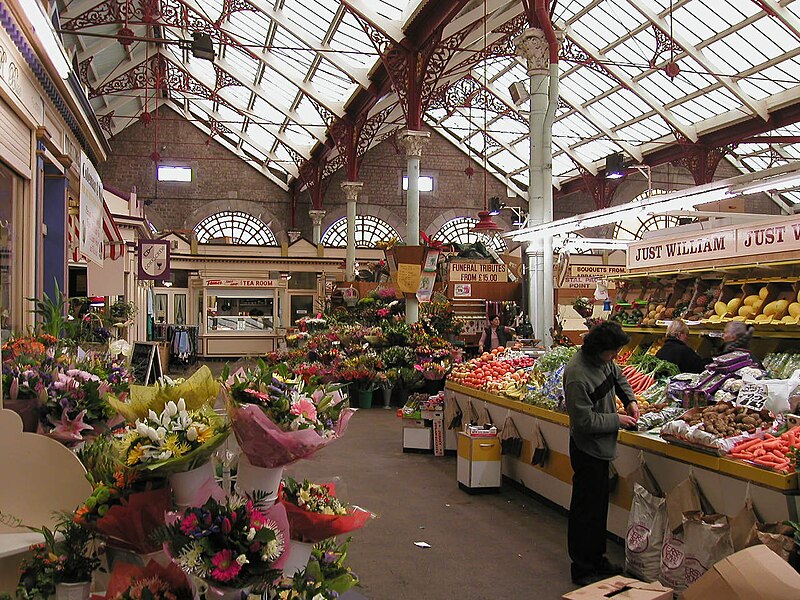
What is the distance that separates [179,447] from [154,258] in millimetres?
13534

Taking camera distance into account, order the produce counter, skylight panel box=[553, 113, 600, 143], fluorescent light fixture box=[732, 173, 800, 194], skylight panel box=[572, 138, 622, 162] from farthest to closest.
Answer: skylight panel box=[572, 138, 622, 162]
skylight panel box=[553, 113, 600, 143]
fluorescent light fixture box=[732, 173, 800, 194]
the produce counter

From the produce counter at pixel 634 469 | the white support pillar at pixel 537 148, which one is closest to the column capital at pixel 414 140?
the white support pillar at pixel 537 148

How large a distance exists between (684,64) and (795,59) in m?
2.31

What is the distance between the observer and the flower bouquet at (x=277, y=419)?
1900mm

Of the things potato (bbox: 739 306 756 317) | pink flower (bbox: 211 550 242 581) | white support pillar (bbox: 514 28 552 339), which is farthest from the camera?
white support pillar (bbox: 514 28 552 339)

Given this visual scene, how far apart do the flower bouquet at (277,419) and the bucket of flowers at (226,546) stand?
15 centimetres

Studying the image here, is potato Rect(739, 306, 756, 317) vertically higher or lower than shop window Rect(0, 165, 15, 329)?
lower

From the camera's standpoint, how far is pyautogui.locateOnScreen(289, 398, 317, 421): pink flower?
1952 millimetres

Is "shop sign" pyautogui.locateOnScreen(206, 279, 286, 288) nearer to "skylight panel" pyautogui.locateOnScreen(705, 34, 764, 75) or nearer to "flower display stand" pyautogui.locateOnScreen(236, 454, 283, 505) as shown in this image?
"skylight panel" pyautogui.locateOnScreen(705, 34, 764, 75)

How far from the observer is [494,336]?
1216 cm

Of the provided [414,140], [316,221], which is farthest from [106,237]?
[316,221]

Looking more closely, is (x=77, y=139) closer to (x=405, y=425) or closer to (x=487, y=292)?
(x=405, y=425)

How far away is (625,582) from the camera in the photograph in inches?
120

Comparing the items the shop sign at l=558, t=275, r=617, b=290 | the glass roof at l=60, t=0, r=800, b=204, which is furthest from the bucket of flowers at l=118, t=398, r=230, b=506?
the shop sign at l=558, t=275, r=617, b=290
